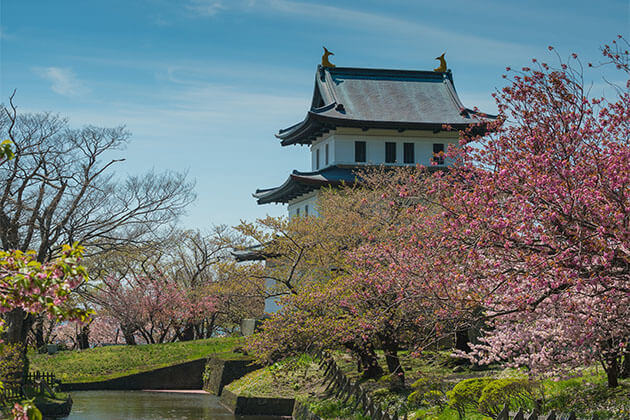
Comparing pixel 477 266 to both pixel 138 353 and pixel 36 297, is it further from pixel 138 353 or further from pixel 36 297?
pixel 138 353

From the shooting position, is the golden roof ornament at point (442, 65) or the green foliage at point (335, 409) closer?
the green foliage at point (335, 409)

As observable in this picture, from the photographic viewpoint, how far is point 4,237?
2570 centimetres

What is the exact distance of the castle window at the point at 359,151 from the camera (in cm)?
4097

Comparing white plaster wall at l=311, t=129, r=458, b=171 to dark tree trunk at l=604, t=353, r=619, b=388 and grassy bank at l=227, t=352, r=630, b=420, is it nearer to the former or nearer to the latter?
grassy bank at l=227, t=352, r=630, b=420

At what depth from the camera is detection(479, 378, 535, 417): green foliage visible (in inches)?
567

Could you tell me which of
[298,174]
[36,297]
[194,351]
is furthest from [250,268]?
[36,297]

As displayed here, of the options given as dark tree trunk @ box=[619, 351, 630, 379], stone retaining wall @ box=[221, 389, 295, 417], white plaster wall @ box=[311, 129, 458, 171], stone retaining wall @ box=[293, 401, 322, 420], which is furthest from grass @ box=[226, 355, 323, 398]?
white plaster wall @ box=[311, 129, 458, 171]

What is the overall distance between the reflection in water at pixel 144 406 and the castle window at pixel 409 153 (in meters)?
17.5

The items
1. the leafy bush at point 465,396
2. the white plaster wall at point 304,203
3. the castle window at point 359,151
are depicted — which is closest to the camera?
the leafy bush at point 465,396

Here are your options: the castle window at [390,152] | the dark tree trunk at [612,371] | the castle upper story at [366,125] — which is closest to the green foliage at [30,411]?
the dark tree trunk at [612,371]

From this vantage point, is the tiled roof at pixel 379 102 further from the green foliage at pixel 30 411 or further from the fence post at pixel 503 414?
the green foliage at pixel 30 411

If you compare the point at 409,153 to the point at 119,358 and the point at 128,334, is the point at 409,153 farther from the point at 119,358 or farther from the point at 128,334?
the point at 128,334

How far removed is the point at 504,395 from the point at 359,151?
2764 centimetres

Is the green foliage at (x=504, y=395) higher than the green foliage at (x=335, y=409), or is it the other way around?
the green foliage at (x=504, y=395)
